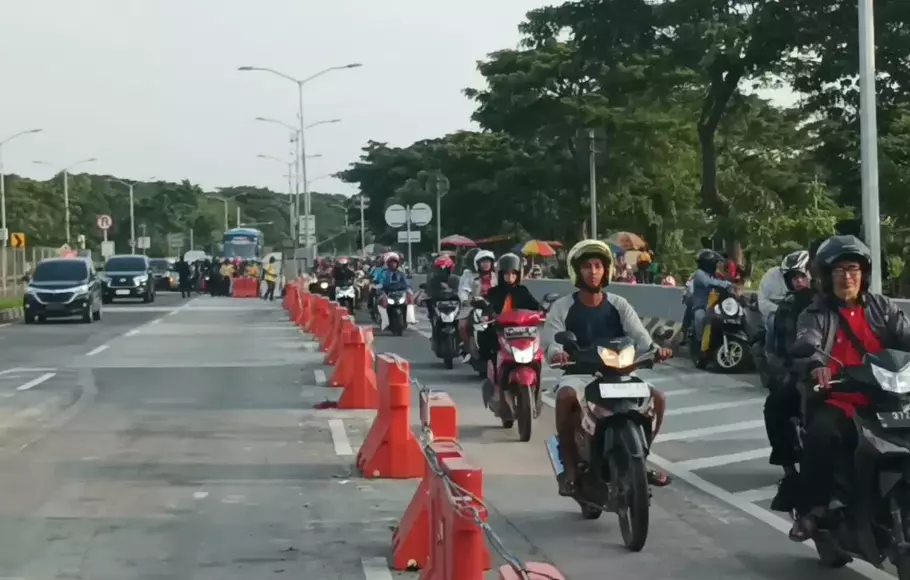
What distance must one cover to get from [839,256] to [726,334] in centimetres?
1279

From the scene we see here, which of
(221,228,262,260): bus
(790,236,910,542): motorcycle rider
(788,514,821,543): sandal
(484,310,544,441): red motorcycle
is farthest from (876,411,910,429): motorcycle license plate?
(221,228,262,260): bus

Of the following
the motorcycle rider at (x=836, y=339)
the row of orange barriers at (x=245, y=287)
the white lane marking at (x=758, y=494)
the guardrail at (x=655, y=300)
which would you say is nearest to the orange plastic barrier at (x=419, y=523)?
the motorcycle rider at (x=836, y=339)

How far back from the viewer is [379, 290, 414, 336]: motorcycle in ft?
→ 97.9

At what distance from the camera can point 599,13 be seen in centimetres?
3609

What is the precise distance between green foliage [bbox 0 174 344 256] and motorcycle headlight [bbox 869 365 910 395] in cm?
9180

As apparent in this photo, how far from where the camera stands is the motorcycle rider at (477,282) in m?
17.8

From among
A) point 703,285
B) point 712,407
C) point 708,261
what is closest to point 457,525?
point 712,407

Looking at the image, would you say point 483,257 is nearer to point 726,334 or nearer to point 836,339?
point 726,334

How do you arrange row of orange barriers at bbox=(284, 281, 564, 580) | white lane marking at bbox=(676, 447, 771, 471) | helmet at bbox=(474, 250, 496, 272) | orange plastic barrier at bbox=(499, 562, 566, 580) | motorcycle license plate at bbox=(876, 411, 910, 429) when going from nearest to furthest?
orange plastic barrier at bbox=(499, 562, 566, 580)
row of orange barriers at bbox=(284, 281, 564, 580)
motorcycle license plate at bbox=(876, 411, 910, 429)
white lane marking at bbox=(676, 447, 771, 471)
helmet at bbox=(474, 250, 496, 272)

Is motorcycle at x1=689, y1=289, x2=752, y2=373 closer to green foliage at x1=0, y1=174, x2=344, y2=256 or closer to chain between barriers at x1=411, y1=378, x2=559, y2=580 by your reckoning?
chain between barriers at x1=411, y1=378, x2=559, y2=580

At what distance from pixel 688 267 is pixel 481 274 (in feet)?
109

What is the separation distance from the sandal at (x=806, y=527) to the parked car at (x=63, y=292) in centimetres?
3311

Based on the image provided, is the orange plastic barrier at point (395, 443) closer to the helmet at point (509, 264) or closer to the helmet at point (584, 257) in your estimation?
the helmet at point (584, 257)

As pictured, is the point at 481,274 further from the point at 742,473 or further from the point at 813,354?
the point at 813,354
